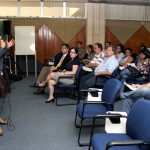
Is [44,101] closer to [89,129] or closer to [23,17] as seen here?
[89,129]

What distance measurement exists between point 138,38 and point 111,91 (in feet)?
23.9

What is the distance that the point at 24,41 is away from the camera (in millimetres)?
8617

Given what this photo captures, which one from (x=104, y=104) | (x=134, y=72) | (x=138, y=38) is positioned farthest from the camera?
(x=138, y=38)

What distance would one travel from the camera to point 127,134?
2.45m

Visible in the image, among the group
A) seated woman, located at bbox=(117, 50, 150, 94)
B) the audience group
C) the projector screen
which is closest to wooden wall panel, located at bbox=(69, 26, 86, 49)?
the projector screen

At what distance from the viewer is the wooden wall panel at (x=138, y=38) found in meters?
9.87

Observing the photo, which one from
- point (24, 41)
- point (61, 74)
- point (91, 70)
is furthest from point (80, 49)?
point (61, 74)

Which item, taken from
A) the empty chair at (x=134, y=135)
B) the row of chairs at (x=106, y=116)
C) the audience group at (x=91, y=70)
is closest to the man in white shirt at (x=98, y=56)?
the audience group at (x=91, y=70)

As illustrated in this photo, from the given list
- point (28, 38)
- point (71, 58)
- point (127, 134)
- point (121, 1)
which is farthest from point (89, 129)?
point (28, 38)

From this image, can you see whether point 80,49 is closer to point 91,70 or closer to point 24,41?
point 24,41

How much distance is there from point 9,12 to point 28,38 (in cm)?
132

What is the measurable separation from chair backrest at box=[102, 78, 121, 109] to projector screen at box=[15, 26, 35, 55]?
5741 millimetres

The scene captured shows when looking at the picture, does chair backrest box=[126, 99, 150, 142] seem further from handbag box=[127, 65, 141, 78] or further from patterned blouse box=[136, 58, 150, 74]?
patterned blouse box=[136, 58, 150, 74]

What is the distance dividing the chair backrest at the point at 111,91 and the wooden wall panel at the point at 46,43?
6.20 meters
